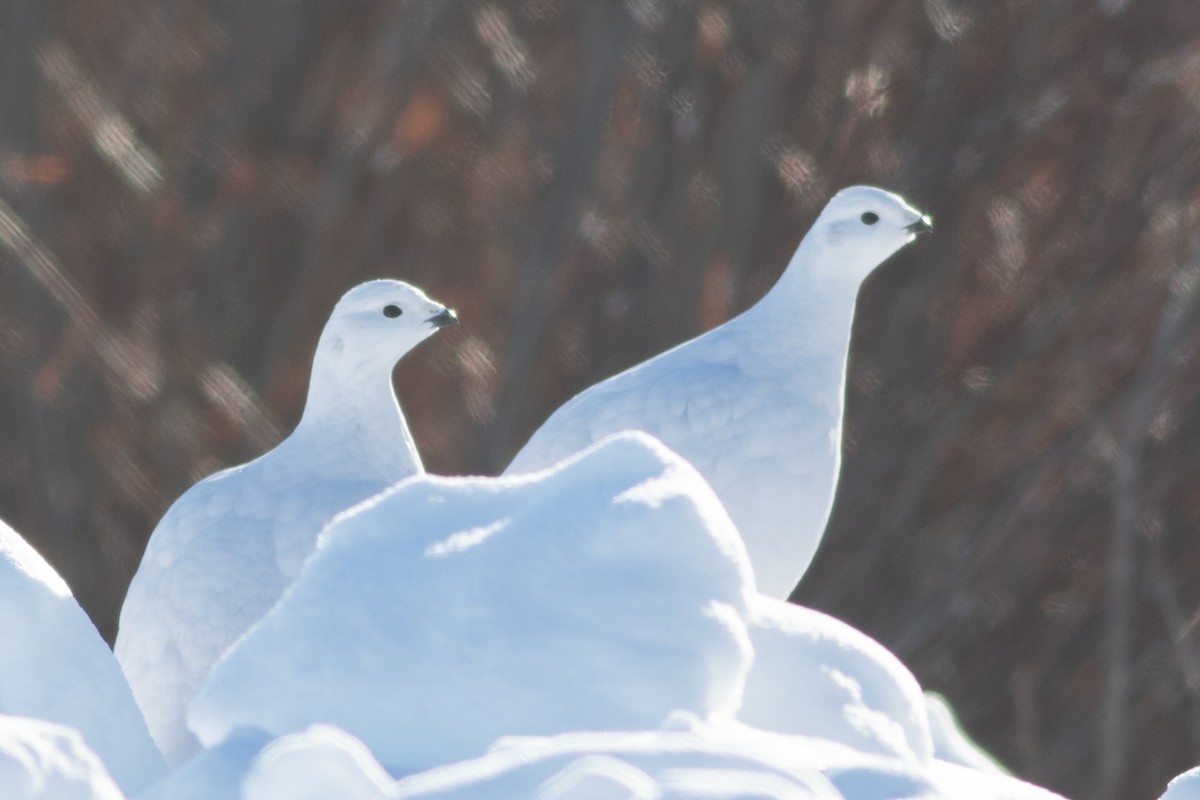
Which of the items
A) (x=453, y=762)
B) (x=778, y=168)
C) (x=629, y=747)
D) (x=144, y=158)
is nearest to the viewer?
(x=629, y=747)

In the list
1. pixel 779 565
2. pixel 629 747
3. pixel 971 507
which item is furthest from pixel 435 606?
pixel 971 507

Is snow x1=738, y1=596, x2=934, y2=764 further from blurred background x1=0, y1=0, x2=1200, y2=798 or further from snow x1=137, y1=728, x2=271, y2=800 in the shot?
blurred background x1=0, y1=0, x2=1200, y2=798

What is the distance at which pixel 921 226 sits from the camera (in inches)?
139

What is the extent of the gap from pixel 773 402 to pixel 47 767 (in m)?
1.85

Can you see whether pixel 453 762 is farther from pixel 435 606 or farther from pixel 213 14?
pixel 213 14

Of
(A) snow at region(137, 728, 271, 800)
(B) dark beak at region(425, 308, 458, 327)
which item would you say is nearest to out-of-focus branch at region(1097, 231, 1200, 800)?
(B) dark beak at region(425, 308, 458, 327)

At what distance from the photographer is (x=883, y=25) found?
8.79 m

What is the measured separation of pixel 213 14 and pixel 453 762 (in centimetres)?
697

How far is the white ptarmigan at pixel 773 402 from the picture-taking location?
11.2 feet

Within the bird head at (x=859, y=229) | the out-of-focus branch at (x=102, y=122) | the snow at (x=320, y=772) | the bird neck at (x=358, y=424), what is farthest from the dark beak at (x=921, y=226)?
the out-of-focus branch at (x=102, y=122)

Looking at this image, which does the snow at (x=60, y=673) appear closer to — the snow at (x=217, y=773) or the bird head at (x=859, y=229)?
the snow at (x=217, y=773)

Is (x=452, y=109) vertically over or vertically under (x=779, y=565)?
over

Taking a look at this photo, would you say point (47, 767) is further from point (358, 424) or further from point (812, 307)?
point (812, 307)

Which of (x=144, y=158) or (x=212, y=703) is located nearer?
(x=212, y=703)
